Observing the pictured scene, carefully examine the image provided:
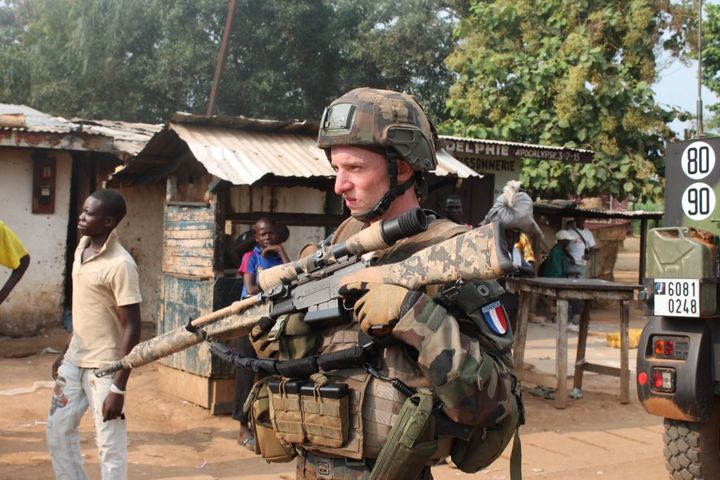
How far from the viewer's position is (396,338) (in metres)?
2.09

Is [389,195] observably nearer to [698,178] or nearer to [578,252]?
[698,178]

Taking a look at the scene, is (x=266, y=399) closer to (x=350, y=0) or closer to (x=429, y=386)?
(x=429, y=386)

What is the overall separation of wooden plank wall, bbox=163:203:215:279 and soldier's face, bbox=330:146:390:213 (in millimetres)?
4491

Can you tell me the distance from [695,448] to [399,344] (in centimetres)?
316

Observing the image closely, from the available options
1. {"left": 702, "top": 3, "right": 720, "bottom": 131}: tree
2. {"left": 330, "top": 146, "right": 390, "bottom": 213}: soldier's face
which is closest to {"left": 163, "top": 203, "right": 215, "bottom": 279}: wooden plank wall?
{"left": 330, "top": 146, "right": 390, "bottom": 213}: soldier's face

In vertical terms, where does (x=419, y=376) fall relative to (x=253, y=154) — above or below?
below

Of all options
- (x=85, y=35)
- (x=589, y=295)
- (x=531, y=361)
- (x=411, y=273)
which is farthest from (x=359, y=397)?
(x=85, y=35)

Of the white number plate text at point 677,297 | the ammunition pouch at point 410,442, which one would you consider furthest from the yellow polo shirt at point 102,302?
the white number plate text at point 677,297

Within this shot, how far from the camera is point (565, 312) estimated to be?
709cm

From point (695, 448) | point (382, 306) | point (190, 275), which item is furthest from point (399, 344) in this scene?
point (190, 275)

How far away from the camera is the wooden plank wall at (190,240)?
668cm

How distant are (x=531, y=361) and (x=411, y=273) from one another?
7.97m

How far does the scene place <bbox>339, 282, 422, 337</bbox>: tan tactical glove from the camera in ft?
6.46

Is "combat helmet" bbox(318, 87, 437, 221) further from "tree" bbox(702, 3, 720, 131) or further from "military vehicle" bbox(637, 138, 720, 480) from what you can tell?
"tree" bbox(702, 3, 720, 131)
